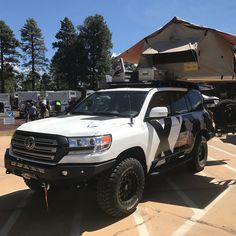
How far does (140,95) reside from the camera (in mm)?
6809

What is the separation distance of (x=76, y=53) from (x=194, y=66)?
185 ft

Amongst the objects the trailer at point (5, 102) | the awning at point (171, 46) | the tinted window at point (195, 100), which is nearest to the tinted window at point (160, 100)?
the tinted window at point (195, 100)

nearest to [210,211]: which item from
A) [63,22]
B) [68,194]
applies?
[68,194]

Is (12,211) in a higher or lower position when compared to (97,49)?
lower

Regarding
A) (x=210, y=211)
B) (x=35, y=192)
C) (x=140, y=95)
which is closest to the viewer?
(x=210, y=211)

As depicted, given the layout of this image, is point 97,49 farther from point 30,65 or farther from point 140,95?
point 140,95

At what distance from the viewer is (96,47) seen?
63.8 meters

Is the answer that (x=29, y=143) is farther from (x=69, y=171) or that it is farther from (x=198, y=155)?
(x=198, y=155)

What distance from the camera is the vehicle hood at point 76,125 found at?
5.42 m

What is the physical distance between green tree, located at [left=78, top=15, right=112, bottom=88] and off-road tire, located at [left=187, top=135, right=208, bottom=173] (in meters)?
55.0

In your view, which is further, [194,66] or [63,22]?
[63,22]

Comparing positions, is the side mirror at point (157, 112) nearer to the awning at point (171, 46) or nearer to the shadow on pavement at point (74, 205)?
the shadow on pavement at point (74, 205)

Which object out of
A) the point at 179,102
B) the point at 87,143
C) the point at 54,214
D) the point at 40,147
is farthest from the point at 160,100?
the point at 54,214

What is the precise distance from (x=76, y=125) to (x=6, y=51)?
209 feet
